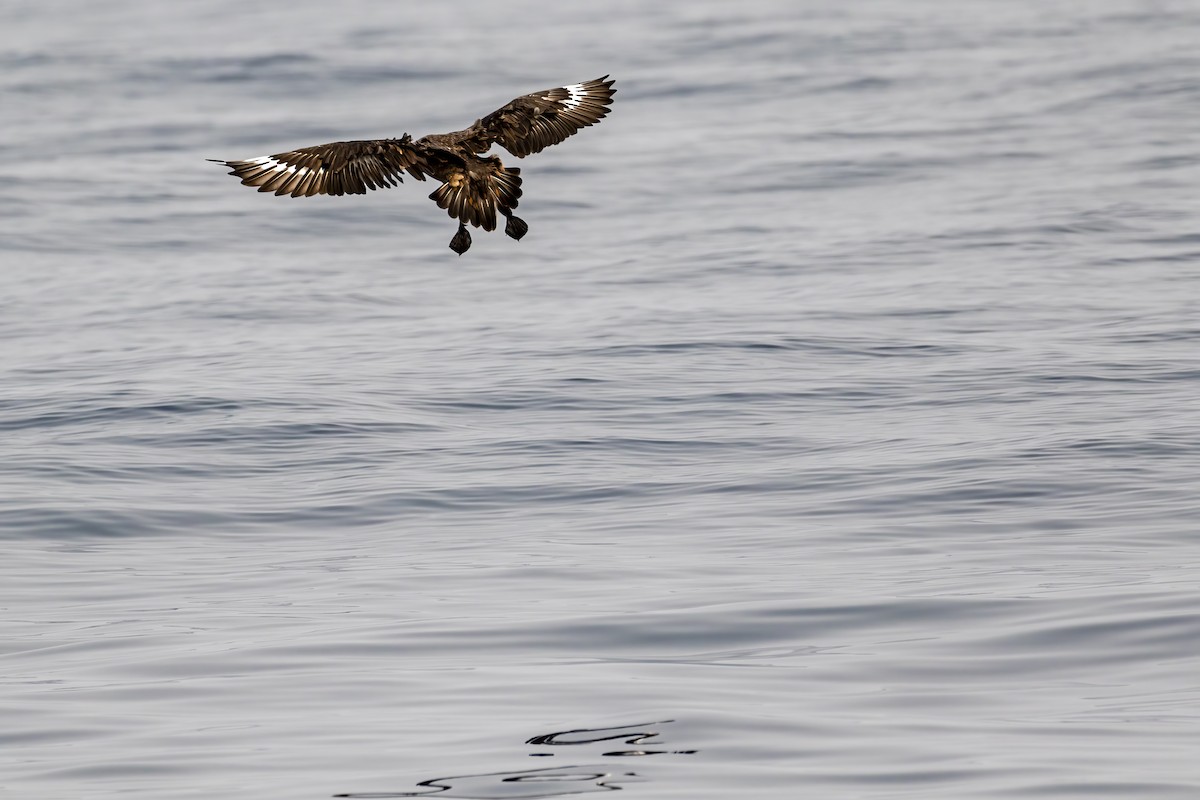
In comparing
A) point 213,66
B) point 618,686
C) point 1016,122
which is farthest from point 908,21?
point 618,686

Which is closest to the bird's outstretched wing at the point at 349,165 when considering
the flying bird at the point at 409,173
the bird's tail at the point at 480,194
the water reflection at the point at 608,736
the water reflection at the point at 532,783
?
the flying bird at the point at 409,173

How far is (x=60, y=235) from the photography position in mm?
29812

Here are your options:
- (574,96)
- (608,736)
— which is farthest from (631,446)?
(608,736)

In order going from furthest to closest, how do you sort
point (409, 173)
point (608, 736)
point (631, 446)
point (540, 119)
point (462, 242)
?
point (631, 446) < point (540, 119) < point (462, 242) < point (409, 173) < point (608, 736)

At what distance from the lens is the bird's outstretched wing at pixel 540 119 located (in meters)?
11.9

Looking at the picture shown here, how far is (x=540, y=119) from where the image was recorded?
12047 millimetres

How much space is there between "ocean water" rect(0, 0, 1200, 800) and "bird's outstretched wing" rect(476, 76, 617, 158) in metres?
2.78

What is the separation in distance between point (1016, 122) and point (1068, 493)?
71.4ft

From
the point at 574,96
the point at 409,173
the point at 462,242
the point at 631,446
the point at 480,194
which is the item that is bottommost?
the point at 631,446

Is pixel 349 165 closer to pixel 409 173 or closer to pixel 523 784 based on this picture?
pixel 409 173

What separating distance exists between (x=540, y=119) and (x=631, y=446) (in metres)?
5.57

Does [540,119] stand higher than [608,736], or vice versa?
[540,119]

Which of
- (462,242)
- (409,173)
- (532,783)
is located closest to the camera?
(532,783)

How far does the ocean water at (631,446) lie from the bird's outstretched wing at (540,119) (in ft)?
9.13
